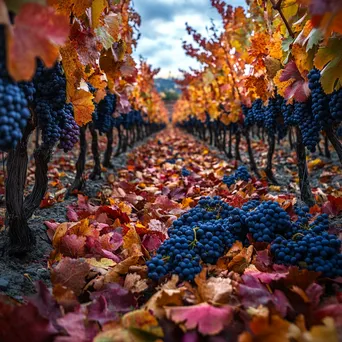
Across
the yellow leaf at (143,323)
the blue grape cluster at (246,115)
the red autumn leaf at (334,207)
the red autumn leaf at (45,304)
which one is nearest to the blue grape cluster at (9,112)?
the red autumn leaf at (45,304)

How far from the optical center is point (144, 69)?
14.5 m

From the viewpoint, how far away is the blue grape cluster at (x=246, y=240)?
1785 mm

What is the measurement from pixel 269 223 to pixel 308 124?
3.29ft

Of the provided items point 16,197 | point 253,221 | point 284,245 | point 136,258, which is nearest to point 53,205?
point 16,197

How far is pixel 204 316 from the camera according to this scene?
52.3 inches

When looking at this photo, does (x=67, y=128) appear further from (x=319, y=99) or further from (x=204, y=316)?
(x=319, y=99)

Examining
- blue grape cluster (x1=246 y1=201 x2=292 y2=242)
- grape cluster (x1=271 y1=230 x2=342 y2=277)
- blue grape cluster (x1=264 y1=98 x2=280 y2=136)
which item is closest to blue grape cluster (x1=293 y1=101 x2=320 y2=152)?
blue grape cluster (x1=246 y1=201 x2=292 y2=242)

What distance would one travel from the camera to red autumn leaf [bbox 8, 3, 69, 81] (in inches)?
44.3

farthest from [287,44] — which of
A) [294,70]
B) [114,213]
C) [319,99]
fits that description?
[114,213]

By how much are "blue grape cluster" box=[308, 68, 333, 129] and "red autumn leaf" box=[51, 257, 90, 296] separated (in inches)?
69.3

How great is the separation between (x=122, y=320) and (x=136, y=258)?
2.03 ft

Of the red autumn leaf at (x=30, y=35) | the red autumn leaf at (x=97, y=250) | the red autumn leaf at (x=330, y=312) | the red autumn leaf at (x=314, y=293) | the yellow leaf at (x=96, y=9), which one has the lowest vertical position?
the red autumn leaf at (x=330, y=312)

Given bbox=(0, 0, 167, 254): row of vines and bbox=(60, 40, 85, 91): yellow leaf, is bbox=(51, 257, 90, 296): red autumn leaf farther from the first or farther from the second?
bbox=(60, 40, 85, 91): yellow leaf

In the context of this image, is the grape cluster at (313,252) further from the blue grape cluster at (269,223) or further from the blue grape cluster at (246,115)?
the blue grape cluster at (246,115)
